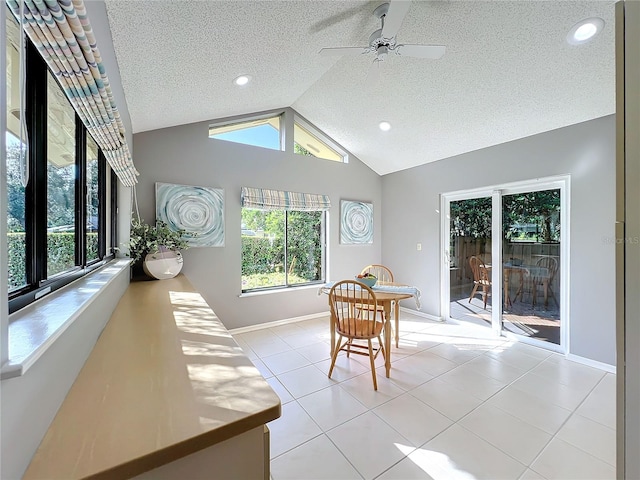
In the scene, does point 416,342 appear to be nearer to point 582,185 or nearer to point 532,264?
point 532,264

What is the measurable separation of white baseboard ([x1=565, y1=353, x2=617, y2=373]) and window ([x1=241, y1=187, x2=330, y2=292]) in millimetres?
3198

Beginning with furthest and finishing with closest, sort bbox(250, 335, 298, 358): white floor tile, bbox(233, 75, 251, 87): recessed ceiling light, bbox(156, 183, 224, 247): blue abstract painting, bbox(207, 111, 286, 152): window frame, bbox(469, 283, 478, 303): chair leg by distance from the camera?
bbox(469, 283, 478, 303): chair leg < bbox(207, 111, 286, 152): window frame < bbox(156, 183, 224, 247): blue abstract painting < bbox(250, 335, 298, 358): white floor tile < bbox(233, 75, 251, 87): recessed ceiling light

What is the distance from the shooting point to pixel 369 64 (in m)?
2.84

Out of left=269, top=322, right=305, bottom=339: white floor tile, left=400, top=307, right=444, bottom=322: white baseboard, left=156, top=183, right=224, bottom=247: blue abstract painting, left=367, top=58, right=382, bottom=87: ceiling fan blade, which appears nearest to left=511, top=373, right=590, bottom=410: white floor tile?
left=400, top=307, right=444, bottom=322: white baseboard

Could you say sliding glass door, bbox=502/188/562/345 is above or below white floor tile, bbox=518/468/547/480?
above

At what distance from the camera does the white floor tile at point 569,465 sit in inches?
59.4

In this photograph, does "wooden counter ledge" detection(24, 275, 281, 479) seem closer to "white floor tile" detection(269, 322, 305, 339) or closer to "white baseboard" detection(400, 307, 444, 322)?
"white floor tile" detection(269, 322, 305, 339)

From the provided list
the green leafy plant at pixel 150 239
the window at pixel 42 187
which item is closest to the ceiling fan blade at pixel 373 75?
the window at pixel 42 187

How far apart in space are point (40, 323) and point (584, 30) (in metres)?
3.54

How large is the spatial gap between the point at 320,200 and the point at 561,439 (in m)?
3.55

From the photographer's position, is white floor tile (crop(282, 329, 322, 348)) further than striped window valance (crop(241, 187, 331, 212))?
No

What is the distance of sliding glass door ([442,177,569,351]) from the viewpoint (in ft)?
10.2

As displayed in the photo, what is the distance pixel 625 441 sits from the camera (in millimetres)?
803

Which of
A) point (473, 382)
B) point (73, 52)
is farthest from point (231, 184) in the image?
point (473, 382)
